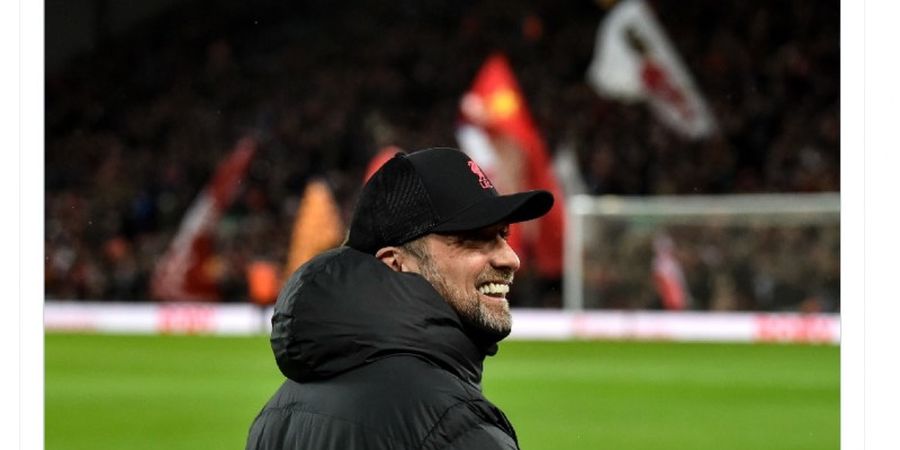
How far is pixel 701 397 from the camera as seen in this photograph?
14648mm

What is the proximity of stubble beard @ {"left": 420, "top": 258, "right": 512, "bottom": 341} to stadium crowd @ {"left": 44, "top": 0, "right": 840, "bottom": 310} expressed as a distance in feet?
67.1

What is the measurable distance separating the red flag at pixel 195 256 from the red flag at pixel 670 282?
24.1 ft

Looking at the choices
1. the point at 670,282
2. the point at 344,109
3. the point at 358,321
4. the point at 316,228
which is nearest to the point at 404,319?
the point at 358,321

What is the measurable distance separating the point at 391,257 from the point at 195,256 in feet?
73.7

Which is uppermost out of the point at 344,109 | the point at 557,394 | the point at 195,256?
the point at 344,109

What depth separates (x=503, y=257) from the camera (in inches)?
121

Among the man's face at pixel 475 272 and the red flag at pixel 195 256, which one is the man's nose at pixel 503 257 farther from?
the red flag at pixel 195 256

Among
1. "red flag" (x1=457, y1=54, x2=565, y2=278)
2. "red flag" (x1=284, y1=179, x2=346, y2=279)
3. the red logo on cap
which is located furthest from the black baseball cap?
"red flag" (x1=457, y1=54, x2=565, y2=278)

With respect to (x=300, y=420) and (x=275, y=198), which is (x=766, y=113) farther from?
(x=300, y=420)

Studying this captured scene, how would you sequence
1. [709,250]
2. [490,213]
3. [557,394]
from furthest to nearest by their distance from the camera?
[709,250]
[557,394]
[490,213]

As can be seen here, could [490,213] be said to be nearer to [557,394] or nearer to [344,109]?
[557,394]

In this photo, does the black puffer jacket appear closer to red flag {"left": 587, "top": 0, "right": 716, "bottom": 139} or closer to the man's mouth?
the man's mouth
